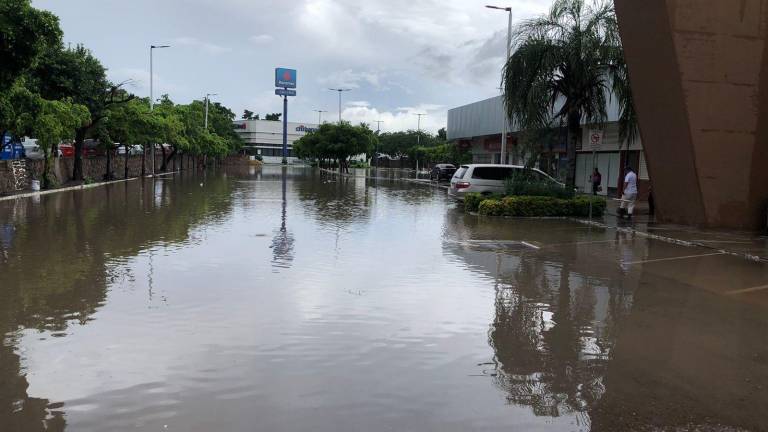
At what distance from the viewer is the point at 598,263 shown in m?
11.8

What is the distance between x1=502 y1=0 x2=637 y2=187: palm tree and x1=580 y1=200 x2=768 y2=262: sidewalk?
4141mm

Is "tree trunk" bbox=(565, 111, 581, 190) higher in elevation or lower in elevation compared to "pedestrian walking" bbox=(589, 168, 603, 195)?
higher

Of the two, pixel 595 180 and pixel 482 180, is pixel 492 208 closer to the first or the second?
pixel 482 180

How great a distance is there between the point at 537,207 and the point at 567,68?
4.93m

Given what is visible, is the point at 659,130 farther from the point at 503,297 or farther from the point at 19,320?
the point at 19,320

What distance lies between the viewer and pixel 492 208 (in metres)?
20.6

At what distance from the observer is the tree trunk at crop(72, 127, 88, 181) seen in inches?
1326

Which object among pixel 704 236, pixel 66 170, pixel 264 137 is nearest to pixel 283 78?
pixel 264 137

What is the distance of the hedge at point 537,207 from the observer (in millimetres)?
20500

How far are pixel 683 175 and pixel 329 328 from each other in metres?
13.0

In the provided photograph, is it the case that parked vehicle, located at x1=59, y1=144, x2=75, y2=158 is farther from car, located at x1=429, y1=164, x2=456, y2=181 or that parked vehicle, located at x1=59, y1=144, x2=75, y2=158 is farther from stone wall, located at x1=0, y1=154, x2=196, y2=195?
car, located at x1=429, y1=164, x2=456, y2=181

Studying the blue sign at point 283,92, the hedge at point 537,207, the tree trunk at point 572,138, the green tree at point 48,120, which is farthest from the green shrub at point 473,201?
the blue sign at point 283,92

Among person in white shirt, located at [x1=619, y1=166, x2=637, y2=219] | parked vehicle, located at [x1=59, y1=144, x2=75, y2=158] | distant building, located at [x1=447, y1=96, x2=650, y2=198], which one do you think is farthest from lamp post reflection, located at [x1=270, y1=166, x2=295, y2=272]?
parked vehicle, located at [x1=59, y1=144, x2=75, y2=158]

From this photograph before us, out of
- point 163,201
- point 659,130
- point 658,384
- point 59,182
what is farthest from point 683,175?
point 59,182
